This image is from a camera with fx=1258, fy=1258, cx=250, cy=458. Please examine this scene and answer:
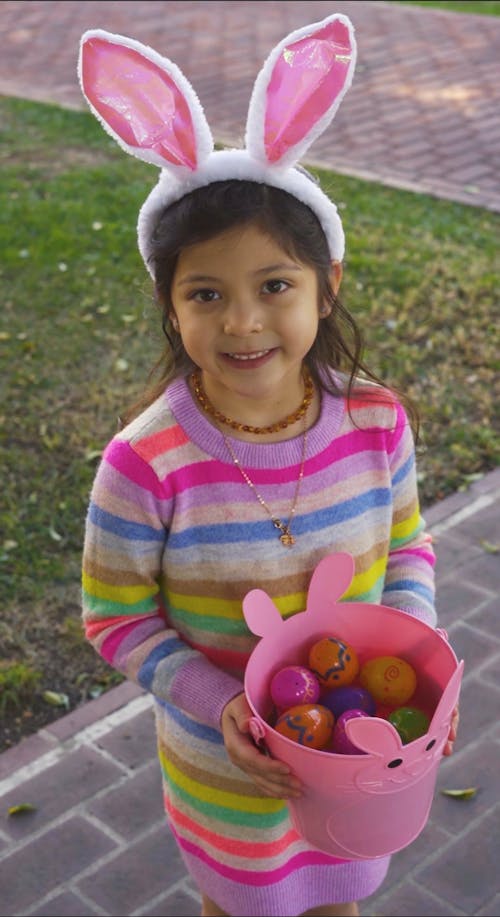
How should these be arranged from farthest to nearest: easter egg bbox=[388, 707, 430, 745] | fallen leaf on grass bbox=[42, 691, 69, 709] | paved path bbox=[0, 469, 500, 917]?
fallen leaf on grass bbox=[42, 691, 69, 709], paved path bbox=[0, 469, 500, 917], easter egg bbox=[388, 707, 430, 745]

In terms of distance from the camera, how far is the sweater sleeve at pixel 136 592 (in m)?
1.84

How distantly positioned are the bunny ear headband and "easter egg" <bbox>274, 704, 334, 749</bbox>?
754mm

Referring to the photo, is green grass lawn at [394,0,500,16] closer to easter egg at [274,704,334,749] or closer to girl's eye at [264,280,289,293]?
girl's eye at [264,280,289,293]

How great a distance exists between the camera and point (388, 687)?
1878 mm

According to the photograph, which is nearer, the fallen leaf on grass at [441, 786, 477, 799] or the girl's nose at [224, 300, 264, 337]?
the girl's nose at [224, 300, 264, 337]

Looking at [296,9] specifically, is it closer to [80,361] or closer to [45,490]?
[80,361]

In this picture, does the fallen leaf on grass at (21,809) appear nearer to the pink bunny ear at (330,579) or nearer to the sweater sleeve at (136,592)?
the sweater sleeve at (136,592)

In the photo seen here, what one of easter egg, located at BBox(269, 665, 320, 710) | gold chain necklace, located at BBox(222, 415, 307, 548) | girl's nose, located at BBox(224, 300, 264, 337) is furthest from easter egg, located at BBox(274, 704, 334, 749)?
girl's nose, located at BBox(224, 300, 264, 337)

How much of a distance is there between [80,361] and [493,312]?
166cm

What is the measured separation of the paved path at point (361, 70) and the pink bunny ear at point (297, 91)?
15.0 ft

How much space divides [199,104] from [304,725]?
0.88 metres

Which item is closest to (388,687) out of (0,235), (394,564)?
(394,564)

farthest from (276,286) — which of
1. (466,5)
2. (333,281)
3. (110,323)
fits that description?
(466,5)

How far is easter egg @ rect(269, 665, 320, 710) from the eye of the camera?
181 centimetres
